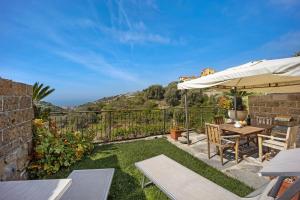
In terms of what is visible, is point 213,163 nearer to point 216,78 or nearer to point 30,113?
point 216,78

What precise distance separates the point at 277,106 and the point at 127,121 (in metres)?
4.88

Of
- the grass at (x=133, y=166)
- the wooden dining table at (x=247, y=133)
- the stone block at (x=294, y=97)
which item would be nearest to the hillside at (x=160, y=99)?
the grass at (x=133, y=166)

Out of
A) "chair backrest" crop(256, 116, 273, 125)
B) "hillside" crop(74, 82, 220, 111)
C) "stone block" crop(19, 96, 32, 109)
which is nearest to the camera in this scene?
"stone block" crop(19, 96, 32, 109)

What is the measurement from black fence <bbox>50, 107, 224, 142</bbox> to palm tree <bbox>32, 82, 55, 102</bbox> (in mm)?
682

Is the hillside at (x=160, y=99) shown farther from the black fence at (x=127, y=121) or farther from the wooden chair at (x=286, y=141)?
the wooden chair at (x=286, y=141)

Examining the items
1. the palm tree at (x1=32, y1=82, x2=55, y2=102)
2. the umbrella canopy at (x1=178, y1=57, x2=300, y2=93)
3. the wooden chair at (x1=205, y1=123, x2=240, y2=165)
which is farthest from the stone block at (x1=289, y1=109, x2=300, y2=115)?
the palm tree at (x1=32, y1=82, x2=55, y2=102)

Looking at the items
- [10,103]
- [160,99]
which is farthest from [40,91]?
[160,99]

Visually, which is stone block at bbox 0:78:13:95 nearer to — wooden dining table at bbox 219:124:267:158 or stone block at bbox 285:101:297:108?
wooden dining table at bbox 219:124:267:158

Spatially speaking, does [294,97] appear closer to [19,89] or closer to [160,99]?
[19,89]

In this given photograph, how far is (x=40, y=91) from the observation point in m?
5.21

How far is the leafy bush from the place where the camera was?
3.81 meters

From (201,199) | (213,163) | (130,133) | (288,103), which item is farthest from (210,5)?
(201,199)

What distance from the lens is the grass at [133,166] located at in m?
3.02

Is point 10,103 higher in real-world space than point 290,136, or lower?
higher
